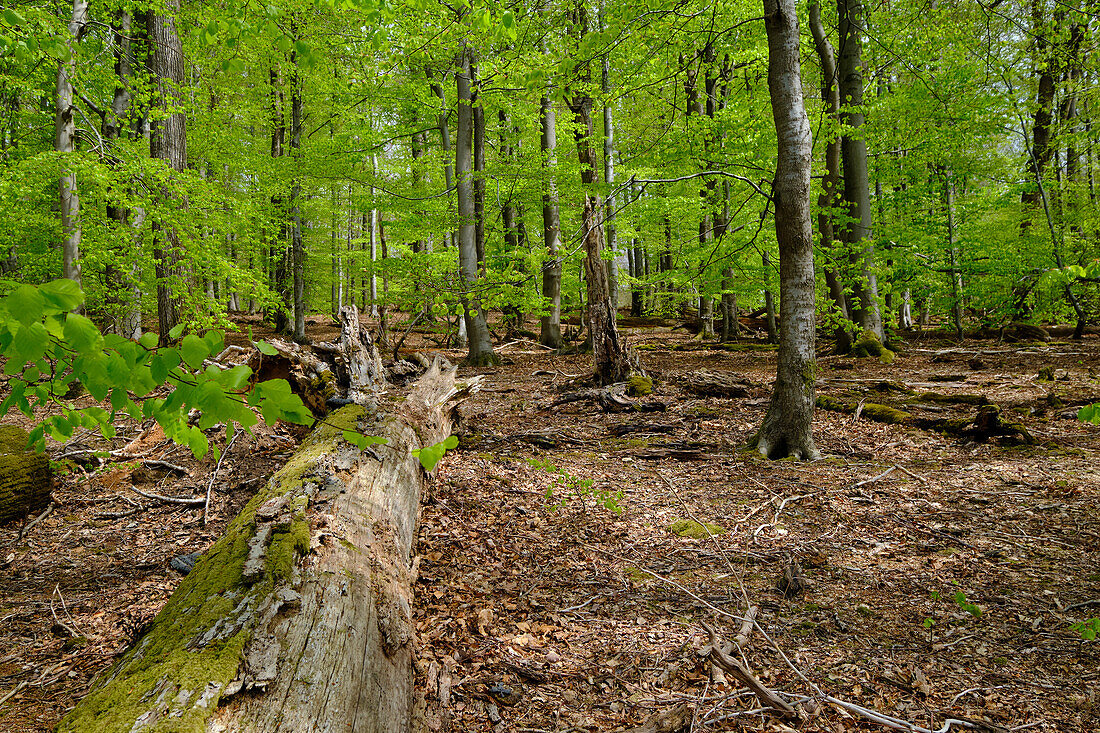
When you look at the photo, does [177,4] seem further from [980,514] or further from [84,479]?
[980,514]

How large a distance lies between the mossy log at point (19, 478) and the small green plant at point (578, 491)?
14.3 ft

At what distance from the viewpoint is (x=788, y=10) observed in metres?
4.96

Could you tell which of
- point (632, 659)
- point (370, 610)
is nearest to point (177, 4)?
point (370, 610)

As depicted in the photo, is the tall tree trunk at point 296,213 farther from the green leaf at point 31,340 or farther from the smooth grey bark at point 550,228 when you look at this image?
the green leaf at point 31,340

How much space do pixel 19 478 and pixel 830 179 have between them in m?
13.2

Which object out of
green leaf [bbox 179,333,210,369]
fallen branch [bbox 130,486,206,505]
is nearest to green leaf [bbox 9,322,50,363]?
green leaf [bbox 179,333,210,369]

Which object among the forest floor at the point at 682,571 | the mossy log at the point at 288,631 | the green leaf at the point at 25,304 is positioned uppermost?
the green leaf at the point at 25,304

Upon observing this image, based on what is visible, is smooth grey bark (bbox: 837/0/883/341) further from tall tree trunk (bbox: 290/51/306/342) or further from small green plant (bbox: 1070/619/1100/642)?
tall tree trunk (bbox: 290/51/306/342)

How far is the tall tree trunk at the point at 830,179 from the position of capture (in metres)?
10.00

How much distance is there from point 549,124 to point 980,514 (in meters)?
12.2

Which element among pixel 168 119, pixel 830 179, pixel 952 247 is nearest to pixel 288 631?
pixel 168 119

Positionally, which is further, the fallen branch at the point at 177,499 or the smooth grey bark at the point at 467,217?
the smooth grey bark at the point at 467,217

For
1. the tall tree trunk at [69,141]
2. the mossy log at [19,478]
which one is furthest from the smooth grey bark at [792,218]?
the tall tree trunk at [69,141]

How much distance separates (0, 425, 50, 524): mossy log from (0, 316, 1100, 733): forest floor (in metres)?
0.16
